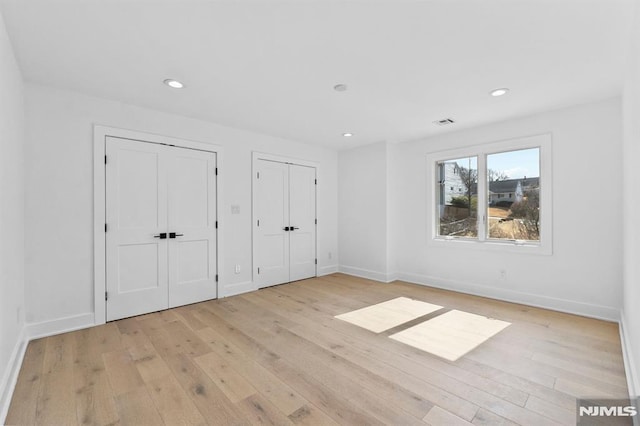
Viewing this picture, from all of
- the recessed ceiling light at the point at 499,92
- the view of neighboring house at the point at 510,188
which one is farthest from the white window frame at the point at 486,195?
the recessed ceiling light at the point at 499,92

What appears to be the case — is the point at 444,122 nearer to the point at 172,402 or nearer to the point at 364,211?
the point at 364,211

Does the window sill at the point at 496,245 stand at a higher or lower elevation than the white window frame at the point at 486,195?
lower

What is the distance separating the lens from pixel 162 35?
6.98ft

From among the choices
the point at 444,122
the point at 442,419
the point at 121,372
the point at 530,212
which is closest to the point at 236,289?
the point at 121,372

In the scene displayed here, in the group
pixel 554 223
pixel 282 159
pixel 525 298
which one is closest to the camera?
pixel 554 223

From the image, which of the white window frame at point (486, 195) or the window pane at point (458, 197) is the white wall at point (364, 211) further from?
the window pane at point (458, 197)

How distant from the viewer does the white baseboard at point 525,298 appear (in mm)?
3348

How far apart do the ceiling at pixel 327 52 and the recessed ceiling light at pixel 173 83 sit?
8 centimetres

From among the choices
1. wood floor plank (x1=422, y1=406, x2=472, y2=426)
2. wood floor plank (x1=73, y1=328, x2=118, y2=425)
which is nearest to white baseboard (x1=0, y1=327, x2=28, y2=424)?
wood floor plank (x1=73, y1=328, x2=118, y2=425)

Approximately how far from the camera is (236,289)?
14.6 feet

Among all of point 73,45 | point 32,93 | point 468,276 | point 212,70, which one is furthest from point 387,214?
point 32,93

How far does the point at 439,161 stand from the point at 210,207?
3750 millimetres

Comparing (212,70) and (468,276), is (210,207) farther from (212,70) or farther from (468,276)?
(468,276)

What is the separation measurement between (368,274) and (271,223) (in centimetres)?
207
